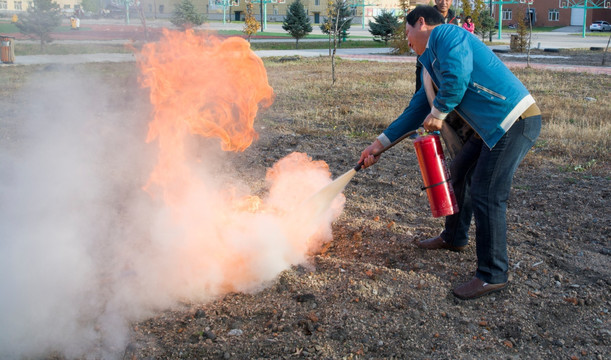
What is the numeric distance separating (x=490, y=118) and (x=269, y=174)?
3.14 meters

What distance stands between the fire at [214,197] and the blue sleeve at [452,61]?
1606 mm

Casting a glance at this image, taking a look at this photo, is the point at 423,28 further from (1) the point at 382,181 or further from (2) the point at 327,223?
(1) the point at 382,181

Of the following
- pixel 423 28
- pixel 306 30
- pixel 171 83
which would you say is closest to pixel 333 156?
pixel 171 83

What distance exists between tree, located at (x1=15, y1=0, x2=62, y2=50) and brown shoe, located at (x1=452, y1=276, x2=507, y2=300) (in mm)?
17848

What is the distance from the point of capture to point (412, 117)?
3863mm

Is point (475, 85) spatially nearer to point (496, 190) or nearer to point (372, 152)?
point (496, 190)

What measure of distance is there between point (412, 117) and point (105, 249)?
2704 millimetres

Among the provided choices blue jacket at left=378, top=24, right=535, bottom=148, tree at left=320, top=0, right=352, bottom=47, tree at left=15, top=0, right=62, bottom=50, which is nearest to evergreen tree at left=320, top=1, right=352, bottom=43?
tree at left=320, top=0, right=352, bottom=47

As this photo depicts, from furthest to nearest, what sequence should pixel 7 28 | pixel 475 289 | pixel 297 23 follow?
pixel 297 23 < pixel 7 28 < pixel 475 289

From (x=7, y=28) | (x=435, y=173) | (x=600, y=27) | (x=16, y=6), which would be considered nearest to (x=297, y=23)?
(x=16, y=6)

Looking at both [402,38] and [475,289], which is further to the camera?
[402,38]

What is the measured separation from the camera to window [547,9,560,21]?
181 ft

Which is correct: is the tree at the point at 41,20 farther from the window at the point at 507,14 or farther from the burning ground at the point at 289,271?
the window at the point at 507,14

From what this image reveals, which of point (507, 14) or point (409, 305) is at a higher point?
point (507, 14)
